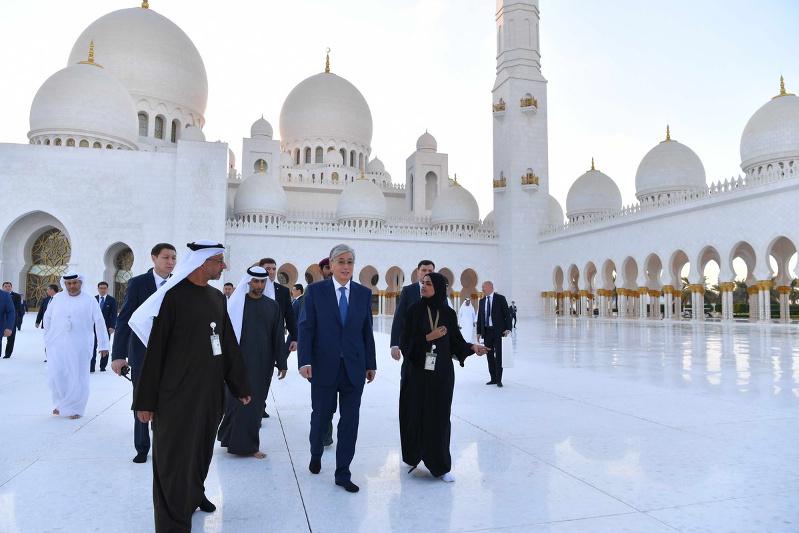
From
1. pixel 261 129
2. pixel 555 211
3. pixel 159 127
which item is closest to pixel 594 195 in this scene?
pixel 555 211

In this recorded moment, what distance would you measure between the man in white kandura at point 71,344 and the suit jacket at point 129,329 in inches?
44.3

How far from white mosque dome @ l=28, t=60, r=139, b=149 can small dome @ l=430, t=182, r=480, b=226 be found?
13.1 m

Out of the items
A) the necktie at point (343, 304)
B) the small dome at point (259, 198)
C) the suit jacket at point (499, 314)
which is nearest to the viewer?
the necktie at point (343, 304)

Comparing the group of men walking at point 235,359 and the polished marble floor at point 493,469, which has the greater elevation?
the group of men walking at point 235,359

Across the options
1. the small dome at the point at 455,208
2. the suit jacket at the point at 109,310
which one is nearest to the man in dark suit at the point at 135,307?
the suit jacket at the point at 109,310

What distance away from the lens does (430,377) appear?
107 inches

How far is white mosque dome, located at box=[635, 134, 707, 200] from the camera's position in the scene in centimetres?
2134

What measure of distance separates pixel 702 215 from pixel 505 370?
44.5ft

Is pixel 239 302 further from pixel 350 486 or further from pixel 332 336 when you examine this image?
pixel 350 486

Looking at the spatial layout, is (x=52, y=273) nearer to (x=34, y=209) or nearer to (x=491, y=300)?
(x=34, y=209)

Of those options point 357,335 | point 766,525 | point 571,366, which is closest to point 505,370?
point 571,366

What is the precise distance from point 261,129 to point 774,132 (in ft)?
68.4

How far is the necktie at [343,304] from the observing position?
107 inches

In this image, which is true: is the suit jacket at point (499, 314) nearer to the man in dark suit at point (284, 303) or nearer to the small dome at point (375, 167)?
the man in dark suit at point (284, 303)
